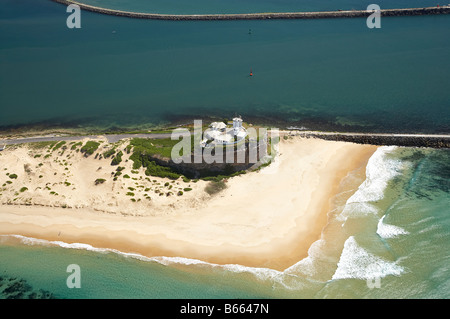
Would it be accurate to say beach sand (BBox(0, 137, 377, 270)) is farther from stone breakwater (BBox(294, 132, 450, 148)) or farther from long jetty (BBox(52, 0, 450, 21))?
long jetty (BBox(52, 0, 450, 21))

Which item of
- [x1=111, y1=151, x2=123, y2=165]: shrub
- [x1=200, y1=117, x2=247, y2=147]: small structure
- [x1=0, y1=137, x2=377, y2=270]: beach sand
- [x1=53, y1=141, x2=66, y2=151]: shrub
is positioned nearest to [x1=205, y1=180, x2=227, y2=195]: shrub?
[x1=0, y1=137, x2=377, y2=270]: beach sand

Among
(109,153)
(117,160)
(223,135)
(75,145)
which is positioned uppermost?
(223,135)

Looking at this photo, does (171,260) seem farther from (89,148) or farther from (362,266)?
(89,148)

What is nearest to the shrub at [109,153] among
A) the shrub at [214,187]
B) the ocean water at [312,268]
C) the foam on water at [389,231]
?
the ocean water at [312,268]

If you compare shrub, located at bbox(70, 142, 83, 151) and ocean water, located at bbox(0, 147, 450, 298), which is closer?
ocean water, located at bbox(0, 147, 450, 298)

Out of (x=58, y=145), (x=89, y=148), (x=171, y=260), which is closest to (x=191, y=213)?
(x=171, y=260)

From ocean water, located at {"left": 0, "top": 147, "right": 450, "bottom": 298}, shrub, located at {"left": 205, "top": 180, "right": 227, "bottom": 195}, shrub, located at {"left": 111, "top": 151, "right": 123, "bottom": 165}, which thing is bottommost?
ocean water, located at {"left": 0, "top": 147, "right": 450, "bottom": 298}
